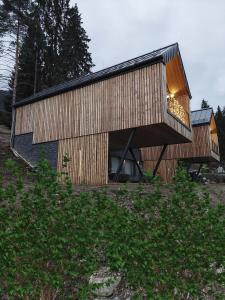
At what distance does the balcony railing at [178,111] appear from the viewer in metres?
18.0

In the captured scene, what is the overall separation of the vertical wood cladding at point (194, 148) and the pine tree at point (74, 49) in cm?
1427

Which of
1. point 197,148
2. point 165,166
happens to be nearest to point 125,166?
point 165,166

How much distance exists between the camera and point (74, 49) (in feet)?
120

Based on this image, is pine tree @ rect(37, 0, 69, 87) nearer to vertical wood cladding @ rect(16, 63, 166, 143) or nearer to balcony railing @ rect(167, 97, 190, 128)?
vertical wood cladding @ rect(16, 63, 166, 143)

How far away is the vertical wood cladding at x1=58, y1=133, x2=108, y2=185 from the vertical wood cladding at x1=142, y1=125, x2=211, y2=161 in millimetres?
10729

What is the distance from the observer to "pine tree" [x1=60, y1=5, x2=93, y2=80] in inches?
1401

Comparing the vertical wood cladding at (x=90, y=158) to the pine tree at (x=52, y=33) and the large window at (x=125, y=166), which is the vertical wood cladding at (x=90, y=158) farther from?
the pine tree at (x=52, y=33)

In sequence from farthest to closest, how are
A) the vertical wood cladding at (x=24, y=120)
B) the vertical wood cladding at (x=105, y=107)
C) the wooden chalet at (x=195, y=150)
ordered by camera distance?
the wooden chalet at (x=195, y=150) < the vertical wood cladding at (x=24, y=120) < the vertical wood cladding at (x=105, y=107)

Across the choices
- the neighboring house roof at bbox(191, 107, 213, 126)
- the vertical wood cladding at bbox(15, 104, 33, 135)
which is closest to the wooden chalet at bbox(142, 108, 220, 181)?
the neighboring house roof at bbox(191, 107, 213, 126)

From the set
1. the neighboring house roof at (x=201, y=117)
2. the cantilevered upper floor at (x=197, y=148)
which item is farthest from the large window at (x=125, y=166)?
the neighboring house roof at (x=201, y=117)

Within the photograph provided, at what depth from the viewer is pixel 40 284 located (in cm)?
429

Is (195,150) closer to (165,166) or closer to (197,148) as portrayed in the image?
(197,148)

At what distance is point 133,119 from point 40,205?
12126mm

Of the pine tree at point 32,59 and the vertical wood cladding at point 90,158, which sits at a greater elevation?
the pine tree at point 32,59
